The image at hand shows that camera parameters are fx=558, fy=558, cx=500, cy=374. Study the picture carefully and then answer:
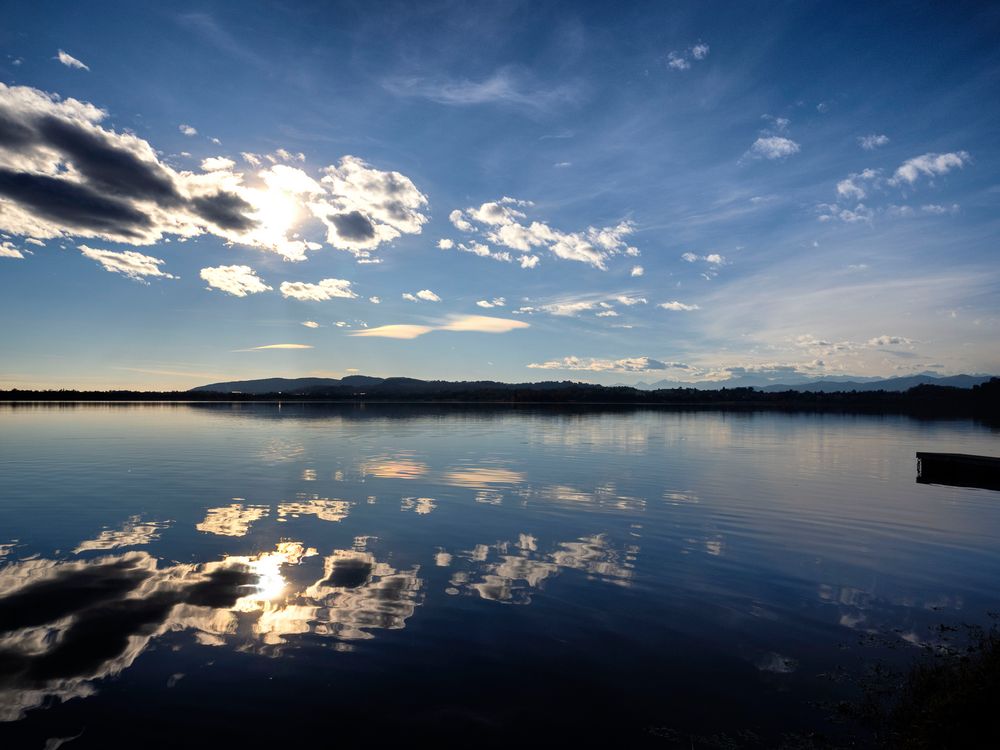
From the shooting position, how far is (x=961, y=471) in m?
45.1

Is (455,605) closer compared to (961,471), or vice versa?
(455,605)

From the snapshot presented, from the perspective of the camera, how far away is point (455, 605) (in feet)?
54.0

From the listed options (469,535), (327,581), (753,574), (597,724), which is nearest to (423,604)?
(327,581)

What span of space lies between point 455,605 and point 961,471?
48099mm

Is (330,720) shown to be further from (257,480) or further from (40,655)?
(257,480)

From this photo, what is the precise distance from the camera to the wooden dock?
43.4 metres

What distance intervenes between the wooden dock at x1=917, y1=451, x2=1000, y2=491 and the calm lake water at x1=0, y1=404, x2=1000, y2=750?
6849mm

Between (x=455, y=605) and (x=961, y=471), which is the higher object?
(x=961, y=471)

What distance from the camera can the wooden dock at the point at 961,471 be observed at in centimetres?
4341

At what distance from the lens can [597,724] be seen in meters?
10.6

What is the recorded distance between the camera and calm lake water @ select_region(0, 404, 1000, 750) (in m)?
10.8

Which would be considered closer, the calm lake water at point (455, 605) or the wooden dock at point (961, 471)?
the calm lake water at point (455, 605)

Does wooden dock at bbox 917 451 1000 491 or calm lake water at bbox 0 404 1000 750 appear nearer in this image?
calm lake water at bbox 0 404 1000 750

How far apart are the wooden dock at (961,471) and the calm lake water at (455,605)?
6849mm
